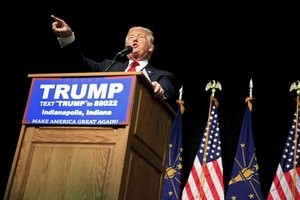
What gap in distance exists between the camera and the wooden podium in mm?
1669

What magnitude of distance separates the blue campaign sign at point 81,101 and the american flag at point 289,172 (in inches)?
135

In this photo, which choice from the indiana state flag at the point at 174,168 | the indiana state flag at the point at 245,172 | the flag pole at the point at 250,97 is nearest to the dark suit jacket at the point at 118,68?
the indiana state flag at the point at 245,172

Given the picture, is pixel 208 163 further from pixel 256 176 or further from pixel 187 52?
pixel 187 52

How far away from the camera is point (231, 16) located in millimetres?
5391

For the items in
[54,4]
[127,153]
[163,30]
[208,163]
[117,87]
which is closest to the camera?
[127,153]

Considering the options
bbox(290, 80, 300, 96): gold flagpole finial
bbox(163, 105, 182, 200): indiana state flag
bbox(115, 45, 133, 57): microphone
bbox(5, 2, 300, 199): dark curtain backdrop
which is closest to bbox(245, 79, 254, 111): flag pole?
bbox(5, 2, 300, 199): dark curtain backdrop

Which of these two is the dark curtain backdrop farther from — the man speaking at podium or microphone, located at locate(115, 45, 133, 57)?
microphone, located at locate(115, 45, 133, 57)

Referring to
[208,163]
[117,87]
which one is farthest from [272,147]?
[117,87]

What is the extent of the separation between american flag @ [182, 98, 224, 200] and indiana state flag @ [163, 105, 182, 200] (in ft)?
0.40

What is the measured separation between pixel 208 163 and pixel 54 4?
2.55 metres

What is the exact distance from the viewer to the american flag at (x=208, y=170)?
494cm

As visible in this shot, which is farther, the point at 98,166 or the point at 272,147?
the point at 272,147

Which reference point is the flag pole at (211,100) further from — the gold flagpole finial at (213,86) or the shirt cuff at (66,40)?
the shirt cuff at (66,40)

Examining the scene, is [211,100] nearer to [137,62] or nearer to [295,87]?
[295,87]
